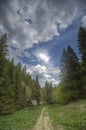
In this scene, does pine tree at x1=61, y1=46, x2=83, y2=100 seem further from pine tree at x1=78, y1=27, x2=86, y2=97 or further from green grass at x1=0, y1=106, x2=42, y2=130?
green grass at x1=0, y1=106, x2=42, y2=130

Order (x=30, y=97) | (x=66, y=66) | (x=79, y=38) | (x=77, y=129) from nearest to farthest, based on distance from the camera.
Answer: (x=77, y=129) → (x=79, y=38) → (x=66, y=66) → (x=30, y=97)

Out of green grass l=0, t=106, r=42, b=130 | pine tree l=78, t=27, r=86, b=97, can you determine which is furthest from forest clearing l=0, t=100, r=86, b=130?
pine tree l=78, t=27, r=86, b=97

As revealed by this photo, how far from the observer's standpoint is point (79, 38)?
30.9 meters

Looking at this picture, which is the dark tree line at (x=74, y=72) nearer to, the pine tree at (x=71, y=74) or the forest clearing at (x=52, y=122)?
the pine tree at (x=71, y=74)

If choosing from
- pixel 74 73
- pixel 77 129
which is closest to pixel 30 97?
pixel 74 73

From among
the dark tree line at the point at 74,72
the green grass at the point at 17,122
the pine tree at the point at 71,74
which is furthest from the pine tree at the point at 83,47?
the green grass at the point at 17,122

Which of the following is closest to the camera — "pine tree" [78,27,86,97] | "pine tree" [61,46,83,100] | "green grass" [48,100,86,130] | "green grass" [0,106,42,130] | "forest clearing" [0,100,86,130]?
"green grass" [48,100,86,130]

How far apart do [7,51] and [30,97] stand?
48144 mm

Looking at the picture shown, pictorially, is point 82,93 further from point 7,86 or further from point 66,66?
point 7,86

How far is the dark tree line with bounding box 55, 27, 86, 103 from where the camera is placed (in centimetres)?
3047

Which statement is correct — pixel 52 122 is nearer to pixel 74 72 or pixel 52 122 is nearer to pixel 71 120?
pixel 71 120

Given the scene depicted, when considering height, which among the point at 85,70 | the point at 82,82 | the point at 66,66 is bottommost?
the point at 82,82

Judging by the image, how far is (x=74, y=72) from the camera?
3297 cm

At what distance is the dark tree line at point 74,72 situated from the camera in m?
30.5
